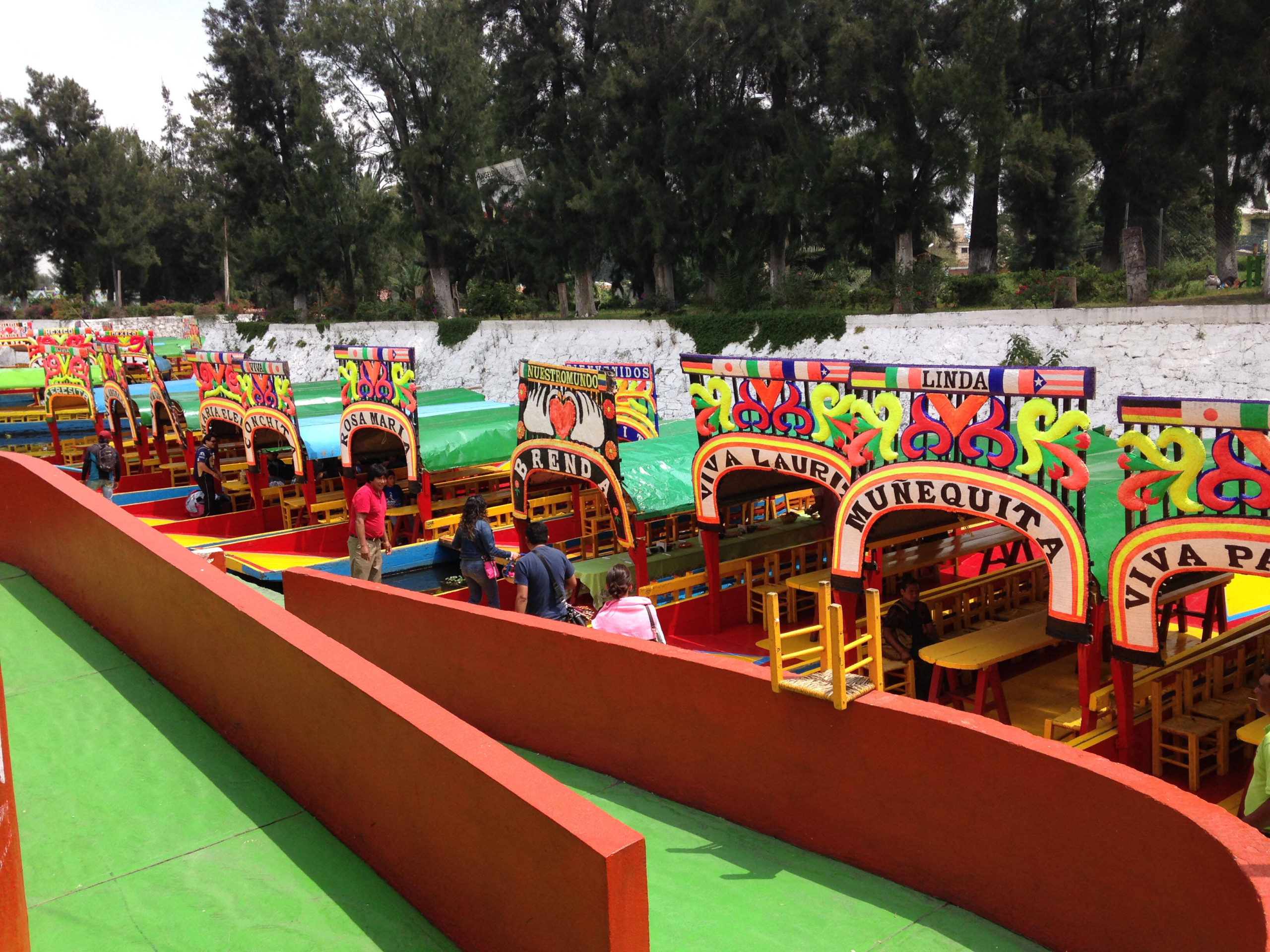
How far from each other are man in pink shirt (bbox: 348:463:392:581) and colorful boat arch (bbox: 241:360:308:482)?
3.86 metres

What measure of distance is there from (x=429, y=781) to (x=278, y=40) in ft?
158

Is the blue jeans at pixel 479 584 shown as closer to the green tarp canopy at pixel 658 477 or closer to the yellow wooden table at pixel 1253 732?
the green tarp canopy at pixel 658 477

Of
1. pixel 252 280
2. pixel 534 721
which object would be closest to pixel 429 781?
pixel 534 721

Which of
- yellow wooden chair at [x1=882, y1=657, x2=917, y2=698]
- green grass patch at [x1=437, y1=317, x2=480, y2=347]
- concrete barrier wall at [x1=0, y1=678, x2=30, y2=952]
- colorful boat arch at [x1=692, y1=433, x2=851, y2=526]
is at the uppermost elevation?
green grass patch at [x1=437, y1=317, x2=480, y2=347]

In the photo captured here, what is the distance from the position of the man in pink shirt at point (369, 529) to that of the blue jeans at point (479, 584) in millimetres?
1470

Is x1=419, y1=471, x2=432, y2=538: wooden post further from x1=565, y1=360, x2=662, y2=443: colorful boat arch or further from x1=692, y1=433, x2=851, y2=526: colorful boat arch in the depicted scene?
→ x1=692, y1=433, x2=851, y2=526: colorful boat arch

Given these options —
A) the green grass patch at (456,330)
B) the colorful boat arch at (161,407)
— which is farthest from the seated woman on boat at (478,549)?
the green grass patch at (456,330)

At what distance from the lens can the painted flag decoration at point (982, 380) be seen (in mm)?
6656

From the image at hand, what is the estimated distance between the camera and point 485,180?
36156 mm

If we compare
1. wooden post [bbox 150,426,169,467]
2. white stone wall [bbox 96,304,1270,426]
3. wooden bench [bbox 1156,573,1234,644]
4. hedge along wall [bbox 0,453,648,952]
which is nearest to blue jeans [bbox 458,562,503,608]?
hedge along wall [bbox 0,453,648,952]

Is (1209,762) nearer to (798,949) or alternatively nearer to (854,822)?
(854,822)

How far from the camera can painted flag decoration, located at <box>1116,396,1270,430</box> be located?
569cm

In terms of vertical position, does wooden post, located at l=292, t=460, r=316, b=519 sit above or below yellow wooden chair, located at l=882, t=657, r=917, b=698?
above

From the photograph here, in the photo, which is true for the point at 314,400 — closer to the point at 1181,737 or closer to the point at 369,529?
the point at 369,529
